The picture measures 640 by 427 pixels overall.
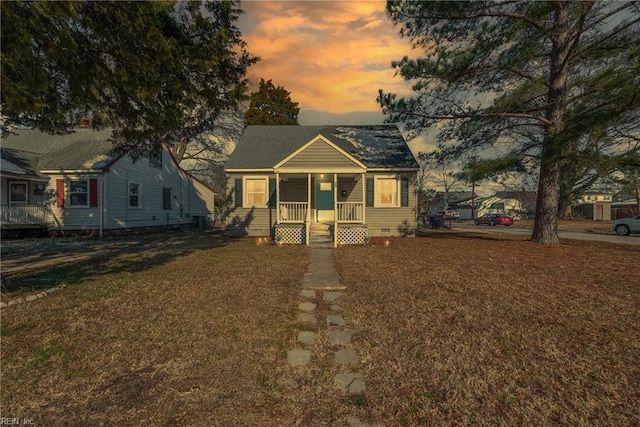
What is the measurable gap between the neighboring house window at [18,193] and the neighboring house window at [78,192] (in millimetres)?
2380

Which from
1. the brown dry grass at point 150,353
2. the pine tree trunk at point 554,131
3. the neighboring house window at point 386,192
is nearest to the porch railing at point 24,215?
the brown dry grass at point 150,353

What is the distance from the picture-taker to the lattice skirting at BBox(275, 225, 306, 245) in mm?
14812

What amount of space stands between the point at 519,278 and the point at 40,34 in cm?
979

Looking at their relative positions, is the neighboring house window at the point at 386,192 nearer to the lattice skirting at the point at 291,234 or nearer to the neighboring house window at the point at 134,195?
the lattice skirting at the point at 291,234

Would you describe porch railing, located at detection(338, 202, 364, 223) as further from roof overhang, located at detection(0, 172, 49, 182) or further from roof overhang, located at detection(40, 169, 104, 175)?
roof overhang, located at detection(0, 172, 49, 182)

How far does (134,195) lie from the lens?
65.3 feet

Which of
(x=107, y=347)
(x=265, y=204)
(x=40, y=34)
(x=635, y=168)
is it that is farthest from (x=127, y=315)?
(x=635, y=168)

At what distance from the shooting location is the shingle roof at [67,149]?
59.0 feet

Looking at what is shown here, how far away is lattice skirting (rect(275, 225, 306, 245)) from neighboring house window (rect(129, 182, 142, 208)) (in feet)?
33.6

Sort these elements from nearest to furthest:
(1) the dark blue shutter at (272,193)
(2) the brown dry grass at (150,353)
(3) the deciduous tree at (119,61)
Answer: (2) the brown dry grass at (150,353), (3) the deciduous tree at (119,61), (1) the dark blue shutter at (272,193)

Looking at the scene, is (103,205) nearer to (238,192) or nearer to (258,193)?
(238,192)

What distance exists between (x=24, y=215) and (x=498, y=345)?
2115 centimetres

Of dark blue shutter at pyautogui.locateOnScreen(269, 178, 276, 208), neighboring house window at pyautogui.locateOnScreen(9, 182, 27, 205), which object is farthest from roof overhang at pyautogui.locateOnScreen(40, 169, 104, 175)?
dark blue shutter at pyautogui.locateOnScreen(269, 178, 276, 208)

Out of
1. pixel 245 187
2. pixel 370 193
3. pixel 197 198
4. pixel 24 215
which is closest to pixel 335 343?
pixel 370 193
